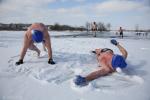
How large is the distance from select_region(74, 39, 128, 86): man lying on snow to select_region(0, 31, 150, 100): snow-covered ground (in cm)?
2

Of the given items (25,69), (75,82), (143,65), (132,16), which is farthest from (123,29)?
(25,69)

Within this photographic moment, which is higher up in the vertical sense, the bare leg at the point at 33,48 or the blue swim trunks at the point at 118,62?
the bare leg at the point at 33,48

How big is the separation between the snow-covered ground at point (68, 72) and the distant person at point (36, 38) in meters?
0.02

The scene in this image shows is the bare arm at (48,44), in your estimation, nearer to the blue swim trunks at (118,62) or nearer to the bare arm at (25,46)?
the bare arm at (25,46)

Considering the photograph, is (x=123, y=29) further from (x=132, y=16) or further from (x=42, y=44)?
(x=42, y=44)

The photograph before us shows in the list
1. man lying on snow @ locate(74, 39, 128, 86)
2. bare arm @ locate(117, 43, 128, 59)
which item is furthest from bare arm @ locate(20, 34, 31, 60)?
bare arm @ locate(117, 43, 128, 59)

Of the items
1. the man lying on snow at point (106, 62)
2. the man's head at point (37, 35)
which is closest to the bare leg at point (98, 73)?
the man lying on snow at point (106, 62)

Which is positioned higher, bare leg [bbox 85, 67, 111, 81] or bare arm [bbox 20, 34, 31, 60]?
bare arm [bbox 20, 34, 31, 60]

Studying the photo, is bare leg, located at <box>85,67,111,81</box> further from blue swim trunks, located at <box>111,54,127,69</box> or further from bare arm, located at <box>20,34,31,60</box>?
bare arm, located at <box>20,34,31,60</box>

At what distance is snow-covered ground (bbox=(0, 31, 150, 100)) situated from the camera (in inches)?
36.4

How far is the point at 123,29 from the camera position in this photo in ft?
3.34

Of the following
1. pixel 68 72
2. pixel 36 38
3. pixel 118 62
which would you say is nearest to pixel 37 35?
pixel 36 38

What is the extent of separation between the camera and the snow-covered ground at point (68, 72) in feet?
3.03

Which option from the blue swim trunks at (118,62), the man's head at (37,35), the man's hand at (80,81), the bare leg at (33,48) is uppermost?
the man's head at (37,35)
